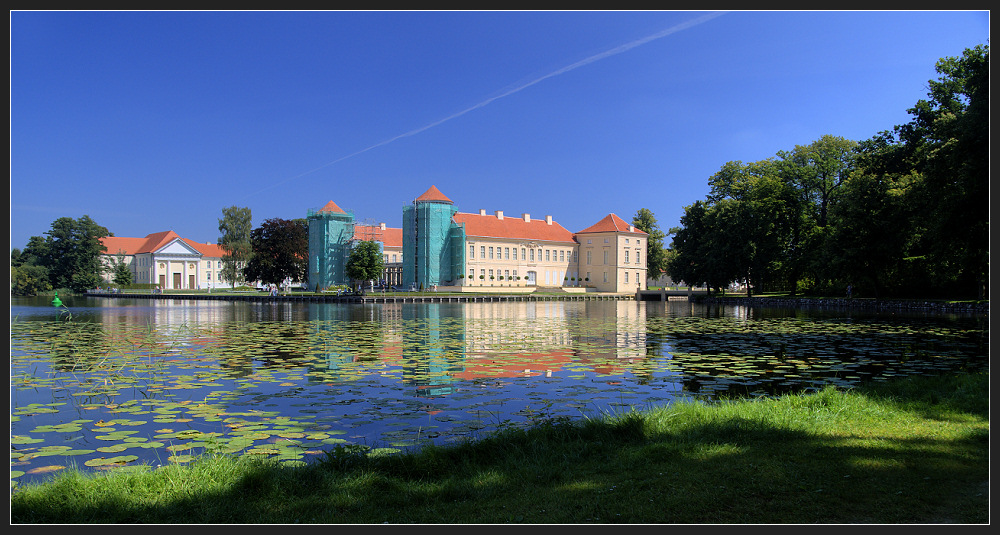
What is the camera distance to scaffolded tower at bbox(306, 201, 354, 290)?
66.7 m

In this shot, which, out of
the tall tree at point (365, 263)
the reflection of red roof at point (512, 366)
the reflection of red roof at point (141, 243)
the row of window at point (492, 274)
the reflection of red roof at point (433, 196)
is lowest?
the reflection of red roof at point (512, 366)

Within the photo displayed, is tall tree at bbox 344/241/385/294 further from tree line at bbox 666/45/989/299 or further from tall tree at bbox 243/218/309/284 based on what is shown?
tree line at bbox 666/45/989/299

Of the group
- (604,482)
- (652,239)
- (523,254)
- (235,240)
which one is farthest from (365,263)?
(604,482)

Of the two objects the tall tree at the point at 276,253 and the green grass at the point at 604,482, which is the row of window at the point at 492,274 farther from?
the green grass at the point at 604,482

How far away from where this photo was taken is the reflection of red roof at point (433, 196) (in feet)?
211

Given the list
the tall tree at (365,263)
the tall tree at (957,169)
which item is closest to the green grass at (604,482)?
the tall tree at (957,169)

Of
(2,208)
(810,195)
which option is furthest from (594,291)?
(2,208)

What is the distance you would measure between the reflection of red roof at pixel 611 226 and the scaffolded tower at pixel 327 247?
90.5 feet

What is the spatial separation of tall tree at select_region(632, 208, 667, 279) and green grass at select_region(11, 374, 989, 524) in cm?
7268

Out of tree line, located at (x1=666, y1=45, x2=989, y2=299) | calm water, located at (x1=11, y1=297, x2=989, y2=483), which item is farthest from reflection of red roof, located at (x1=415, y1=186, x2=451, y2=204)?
calm water, located at (x1=11, y1=297, x2=989, y2=483)

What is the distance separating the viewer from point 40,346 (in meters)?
14.1

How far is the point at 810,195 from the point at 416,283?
36.4 metres

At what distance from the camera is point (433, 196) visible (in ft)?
212

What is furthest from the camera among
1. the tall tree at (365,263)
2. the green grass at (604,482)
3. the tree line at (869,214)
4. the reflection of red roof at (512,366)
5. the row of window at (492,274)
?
the row of window at (492,274)
